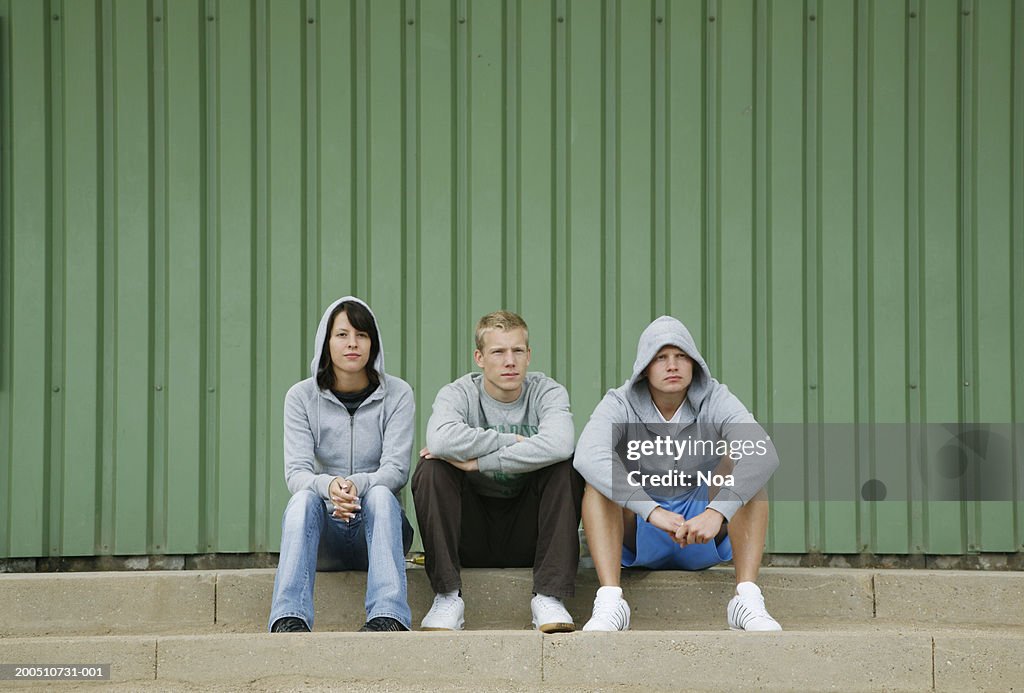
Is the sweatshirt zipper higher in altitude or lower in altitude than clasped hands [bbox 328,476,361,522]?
higher

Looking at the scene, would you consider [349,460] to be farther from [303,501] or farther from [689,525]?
[689,525]

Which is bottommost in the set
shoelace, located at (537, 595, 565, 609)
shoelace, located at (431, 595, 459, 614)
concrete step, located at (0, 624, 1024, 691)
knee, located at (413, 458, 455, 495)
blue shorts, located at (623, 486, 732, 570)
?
concrete step, located at (0, 624, 1024, 691)

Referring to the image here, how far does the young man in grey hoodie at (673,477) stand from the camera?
405cm

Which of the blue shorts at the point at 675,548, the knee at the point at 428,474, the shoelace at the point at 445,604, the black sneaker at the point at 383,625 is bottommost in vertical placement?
the black sneaker at the point at 383,625

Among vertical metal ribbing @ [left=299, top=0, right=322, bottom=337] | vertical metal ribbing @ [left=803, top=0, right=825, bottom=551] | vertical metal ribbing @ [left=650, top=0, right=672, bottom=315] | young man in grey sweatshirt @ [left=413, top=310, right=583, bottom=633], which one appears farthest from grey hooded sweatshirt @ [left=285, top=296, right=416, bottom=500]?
vertical metal ribbing @ [left=803, top=0, right=825, bottom=551]

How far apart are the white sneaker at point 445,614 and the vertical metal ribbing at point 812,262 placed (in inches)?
79.7

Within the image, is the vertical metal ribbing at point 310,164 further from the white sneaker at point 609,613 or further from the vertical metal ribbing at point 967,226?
the vertical metal ribbing at point 967,226

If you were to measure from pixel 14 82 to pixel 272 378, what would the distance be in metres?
1.71

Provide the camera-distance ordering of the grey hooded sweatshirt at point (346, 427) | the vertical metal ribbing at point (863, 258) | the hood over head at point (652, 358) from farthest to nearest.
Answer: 1. the vertical metal ribbing at point (863, 258)
2. the grey hooded sweatshirt at point (346, 427)
3. the hood over head at point (652, 358)

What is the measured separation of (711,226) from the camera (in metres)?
5.54

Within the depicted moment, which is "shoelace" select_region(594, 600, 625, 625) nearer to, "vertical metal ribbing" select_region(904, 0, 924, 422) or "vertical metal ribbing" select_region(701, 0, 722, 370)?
"vertical metal ribbing" select_region(701, 0, 722, 370)

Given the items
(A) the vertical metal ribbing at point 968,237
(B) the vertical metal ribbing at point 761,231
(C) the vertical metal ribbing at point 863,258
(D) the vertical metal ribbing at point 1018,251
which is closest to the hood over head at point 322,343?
(B) the vertical metal ribbing at point 761,231

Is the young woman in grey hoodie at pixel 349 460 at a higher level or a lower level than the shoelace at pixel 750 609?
higher

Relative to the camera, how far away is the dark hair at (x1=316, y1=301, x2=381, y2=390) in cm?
439
